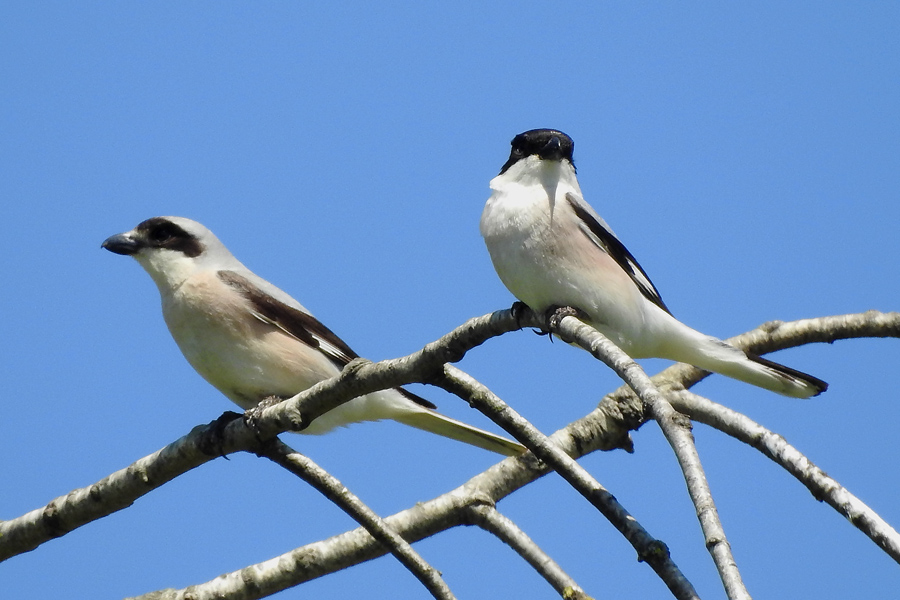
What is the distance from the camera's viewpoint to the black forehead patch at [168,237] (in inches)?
286

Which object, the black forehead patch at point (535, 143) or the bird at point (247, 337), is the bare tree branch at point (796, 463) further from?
the black forehead patch at point (535, 143)

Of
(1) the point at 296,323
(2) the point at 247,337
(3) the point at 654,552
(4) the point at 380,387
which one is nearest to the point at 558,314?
(4) the point at 380,387

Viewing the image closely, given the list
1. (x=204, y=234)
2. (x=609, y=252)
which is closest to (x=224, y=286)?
(x=204, y=234)

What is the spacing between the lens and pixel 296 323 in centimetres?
700

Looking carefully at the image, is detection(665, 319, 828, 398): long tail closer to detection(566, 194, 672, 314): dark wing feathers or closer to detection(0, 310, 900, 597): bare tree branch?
detection(0, 310, 900, 597): bare tree branch

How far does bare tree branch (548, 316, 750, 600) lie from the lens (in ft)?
11.0

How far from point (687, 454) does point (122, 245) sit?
15.8 feet

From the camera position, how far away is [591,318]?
6391 mm

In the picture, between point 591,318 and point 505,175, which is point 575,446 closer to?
point 591,318

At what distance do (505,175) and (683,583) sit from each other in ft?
12.7

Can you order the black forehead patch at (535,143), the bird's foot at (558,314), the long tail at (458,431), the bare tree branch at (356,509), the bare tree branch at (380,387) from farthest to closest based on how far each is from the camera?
1. the black forehead patch at (535,143)
2. the long tail at (458,431)
3. the bird's foot at (558,314)
4. the bare tree branch at (380,387)
5. the bare tree branch at (356,509)

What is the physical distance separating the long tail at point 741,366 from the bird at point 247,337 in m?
1.26

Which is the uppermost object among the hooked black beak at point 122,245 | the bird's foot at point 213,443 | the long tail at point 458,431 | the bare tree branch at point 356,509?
the hooked black beak at point 122,245

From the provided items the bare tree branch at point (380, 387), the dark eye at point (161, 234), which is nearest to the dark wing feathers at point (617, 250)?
the bare tree branch at point (380, 387)
